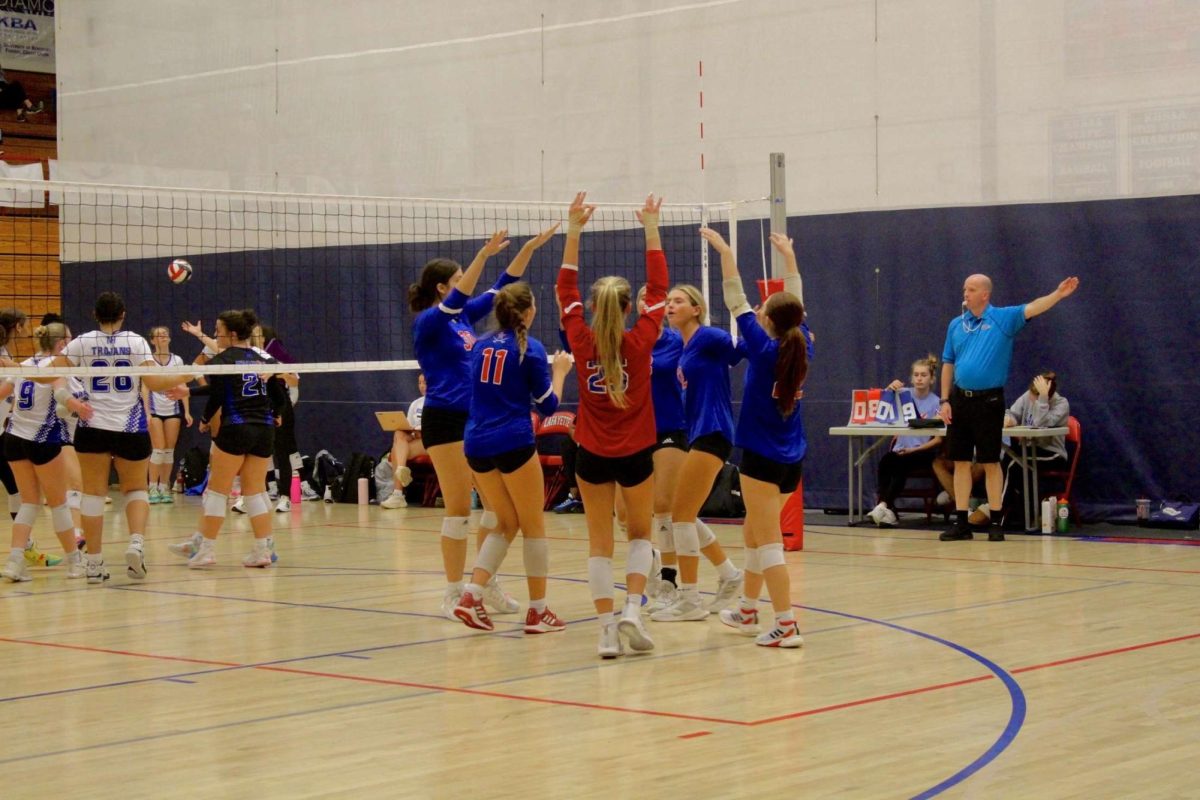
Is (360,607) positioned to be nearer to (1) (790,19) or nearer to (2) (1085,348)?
(2) (1085,348)

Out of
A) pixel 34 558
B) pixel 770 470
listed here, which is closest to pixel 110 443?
pixel 34 558

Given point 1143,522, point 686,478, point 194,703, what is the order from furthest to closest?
Result: point 1143,522, point 686,478, point 194,703

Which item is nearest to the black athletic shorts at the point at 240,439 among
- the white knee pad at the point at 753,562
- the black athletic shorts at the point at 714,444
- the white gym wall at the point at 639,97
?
the black athletic shorts at the point at 714,444

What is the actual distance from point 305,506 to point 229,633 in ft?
27.6

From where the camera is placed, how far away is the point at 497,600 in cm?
861

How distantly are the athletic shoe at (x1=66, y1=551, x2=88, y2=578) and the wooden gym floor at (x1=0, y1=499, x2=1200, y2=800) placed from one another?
0.13 m

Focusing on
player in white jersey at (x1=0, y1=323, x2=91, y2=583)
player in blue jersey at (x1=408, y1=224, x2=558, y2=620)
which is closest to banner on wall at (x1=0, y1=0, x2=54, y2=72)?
player in white jersey at (x1=0, y1=323, x2=91, y2=583)

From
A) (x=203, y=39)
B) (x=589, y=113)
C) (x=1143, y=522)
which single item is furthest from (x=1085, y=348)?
(x=203, y=39)

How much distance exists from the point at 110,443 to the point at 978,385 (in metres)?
6.46

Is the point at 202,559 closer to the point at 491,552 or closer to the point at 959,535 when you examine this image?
the point at 491,552

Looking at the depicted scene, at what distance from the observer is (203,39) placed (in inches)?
765

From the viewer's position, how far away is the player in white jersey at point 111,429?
9906 mm

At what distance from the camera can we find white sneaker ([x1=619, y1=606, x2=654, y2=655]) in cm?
718

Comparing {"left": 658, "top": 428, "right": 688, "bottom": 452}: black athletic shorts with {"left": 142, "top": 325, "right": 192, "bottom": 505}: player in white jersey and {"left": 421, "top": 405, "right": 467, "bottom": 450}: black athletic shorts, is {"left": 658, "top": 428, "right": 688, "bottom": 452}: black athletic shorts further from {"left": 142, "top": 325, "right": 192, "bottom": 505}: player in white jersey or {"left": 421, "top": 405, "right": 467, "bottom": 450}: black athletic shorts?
{"left": 142, "top": 325, "right": 192, "bottom": 505}: player in white jersey
